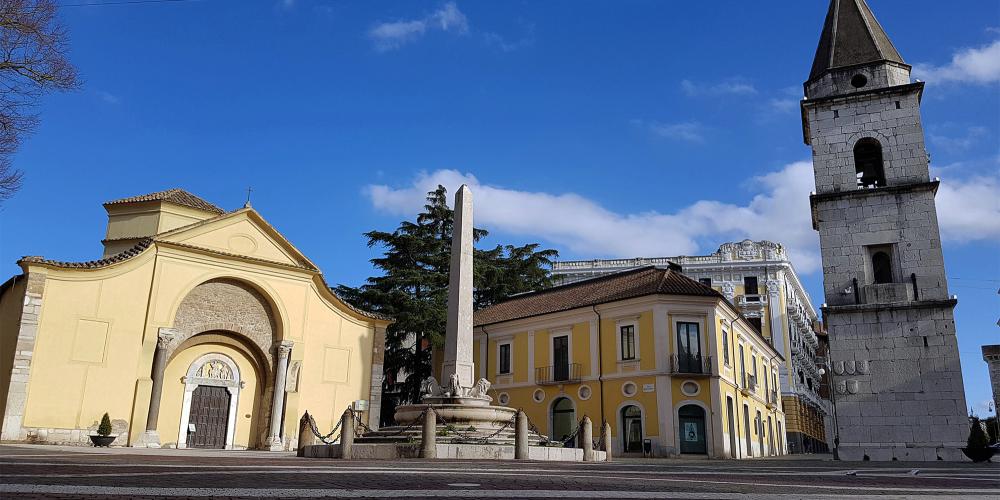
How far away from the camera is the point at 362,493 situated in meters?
4.95

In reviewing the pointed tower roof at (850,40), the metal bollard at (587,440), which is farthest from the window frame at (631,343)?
the metal bollard at (587,440)

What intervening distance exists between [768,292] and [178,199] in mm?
36135

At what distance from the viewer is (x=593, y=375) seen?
93.3ft

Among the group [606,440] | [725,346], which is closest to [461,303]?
[606,440]

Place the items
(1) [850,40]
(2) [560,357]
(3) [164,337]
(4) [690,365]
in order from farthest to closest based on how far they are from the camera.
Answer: (2) [560,357] < (4) [690,365] < (3) [164,337] < (1) [850,40]

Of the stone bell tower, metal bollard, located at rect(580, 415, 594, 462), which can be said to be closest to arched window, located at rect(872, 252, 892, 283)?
the stone bell tower

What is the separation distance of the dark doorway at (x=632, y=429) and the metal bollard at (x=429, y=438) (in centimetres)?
1521

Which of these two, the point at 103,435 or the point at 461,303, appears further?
the point at 103,435

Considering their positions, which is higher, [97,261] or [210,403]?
[97,261]

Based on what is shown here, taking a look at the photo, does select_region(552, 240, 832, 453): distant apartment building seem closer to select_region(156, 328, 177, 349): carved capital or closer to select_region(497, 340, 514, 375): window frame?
select_region(497, 340, 514, 375): window frame

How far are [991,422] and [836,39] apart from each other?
73.1 m

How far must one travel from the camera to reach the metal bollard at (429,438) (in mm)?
12898

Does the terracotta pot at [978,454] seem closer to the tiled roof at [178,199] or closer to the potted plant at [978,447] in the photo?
the potted plant at [978,447]

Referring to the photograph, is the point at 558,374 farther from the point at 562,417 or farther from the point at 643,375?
the point at 643,375
